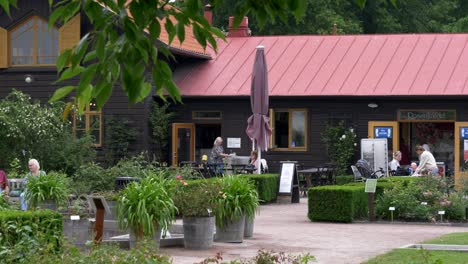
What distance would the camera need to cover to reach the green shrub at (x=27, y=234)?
9.08 m

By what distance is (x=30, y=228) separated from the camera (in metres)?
10.2

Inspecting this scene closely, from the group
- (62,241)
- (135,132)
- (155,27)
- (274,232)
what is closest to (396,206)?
(274,232)

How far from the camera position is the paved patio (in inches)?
541

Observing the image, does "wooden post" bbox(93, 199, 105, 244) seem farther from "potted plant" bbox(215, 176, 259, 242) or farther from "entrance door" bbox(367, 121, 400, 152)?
"entrance door" bbox(367, 121, 400, 152)

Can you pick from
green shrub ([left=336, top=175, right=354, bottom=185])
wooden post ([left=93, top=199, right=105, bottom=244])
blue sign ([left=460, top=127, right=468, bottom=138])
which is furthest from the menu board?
wooden post ([left=93, top=199, right=105, bottom=244])

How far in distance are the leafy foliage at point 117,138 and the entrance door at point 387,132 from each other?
6788 millimetres

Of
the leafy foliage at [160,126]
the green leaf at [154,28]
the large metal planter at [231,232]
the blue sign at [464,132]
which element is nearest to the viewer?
the green leaf at [154,28]

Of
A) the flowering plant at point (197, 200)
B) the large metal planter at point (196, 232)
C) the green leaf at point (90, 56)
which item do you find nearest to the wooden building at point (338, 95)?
the flowering plant at point (197, 200)

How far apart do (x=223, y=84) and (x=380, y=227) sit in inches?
546

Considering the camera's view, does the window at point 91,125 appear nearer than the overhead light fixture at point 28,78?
Yes

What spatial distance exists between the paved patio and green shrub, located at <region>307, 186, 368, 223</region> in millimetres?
265

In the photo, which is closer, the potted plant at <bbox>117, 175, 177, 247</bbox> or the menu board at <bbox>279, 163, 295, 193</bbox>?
the potted plant at <bbox>117, 175, 177, 247</bbox>

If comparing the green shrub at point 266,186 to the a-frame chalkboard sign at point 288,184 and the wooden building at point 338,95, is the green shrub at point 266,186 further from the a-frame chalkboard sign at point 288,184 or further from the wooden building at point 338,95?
the wooden building at point 338,95

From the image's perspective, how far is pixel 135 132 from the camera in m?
30.5
